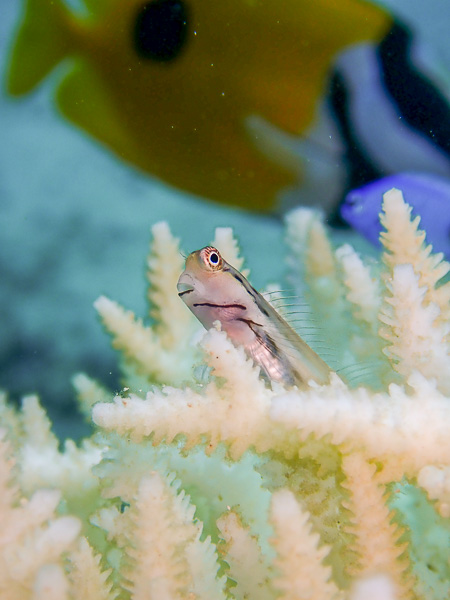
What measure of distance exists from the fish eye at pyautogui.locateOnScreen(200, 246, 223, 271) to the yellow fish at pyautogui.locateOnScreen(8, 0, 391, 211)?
2.11 meters

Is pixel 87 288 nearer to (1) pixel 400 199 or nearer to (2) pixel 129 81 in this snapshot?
(2) pixel 129 81

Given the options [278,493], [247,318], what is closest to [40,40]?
[247,318]

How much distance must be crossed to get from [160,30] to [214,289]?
90.3 inches

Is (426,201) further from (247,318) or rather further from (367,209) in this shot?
(247,318)

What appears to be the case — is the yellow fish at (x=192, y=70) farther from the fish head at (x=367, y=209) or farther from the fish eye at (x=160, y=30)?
the fish head at (x=367, y=209)

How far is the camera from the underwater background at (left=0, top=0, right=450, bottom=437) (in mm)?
4941

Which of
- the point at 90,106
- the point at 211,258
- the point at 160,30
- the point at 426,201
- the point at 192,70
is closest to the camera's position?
the point at 211,258

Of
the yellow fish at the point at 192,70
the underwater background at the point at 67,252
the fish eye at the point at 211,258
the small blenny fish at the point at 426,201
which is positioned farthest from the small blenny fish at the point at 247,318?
the underwater background at the point at 67,252

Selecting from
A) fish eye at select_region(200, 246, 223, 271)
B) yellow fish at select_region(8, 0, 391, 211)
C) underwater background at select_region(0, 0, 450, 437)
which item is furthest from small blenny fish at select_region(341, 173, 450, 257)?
underwater background at select_region(0, 0, 450, 437)

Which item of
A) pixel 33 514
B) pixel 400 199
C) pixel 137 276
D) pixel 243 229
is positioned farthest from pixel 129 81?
pixel 33 514

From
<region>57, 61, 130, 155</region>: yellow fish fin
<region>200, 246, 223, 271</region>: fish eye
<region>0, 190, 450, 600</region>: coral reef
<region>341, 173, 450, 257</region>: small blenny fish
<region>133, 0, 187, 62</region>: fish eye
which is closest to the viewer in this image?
<region>0, 190, 450, 600</region>: coral reef

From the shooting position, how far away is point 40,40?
124 inches

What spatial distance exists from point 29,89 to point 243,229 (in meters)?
2.32

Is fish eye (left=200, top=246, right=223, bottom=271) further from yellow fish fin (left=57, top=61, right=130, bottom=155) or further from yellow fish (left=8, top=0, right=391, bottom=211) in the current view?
yellow fish fin (left=57, top=61, right=130, bottom=155)
